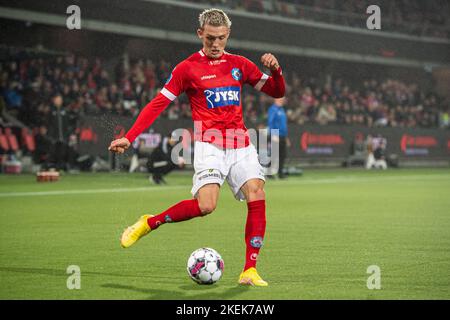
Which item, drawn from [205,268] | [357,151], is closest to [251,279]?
[205,268]

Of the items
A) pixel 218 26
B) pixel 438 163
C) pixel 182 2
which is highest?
pixel 182 2

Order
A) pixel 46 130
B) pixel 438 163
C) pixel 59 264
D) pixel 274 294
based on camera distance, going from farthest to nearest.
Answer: pixel 438 163 < pixel 46 130 < pixel 59 264 < pixel 274 294

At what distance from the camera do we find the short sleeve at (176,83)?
323 inches

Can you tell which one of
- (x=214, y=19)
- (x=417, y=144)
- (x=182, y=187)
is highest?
(x=214, y=19)

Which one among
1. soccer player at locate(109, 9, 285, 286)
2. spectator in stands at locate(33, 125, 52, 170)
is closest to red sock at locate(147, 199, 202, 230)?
soccer player at locate(109, 9, 285, 286)

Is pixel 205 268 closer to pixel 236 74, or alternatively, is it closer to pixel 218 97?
pixel 218 97

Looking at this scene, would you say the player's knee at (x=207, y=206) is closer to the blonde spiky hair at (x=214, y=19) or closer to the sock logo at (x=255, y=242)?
the sock logo at (x=255, y=242)

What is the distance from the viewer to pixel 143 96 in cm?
3222

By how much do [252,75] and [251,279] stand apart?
2.02 metres

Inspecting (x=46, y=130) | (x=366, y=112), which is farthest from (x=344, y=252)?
(x=366, y=112)

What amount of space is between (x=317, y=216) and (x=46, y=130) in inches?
615

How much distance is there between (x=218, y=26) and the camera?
26.0 ft
